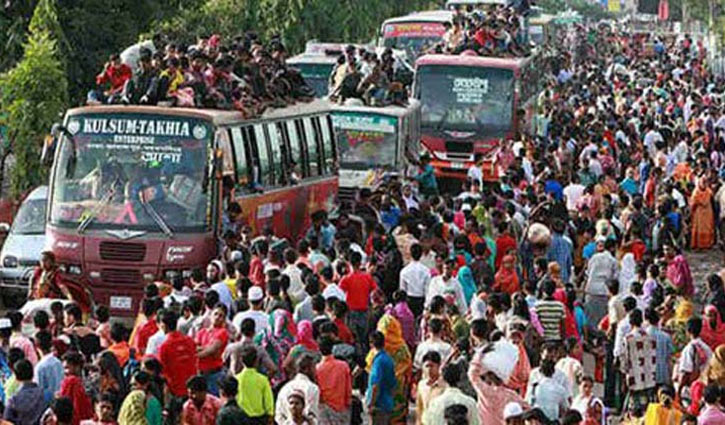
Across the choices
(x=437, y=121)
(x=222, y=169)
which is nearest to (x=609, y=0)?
(x=437, y=121)

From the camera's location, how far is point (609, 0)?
176375mm

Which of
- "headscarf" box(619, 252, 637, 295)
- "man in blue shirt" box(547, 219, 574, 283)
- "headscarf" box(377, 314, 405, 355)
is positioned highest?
"headscarf" box(377, 314, 405, 355)

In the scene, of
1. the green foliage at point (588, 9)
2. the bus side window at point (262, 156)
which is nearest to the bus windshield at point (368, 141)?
the bus side window at point (262, 156)

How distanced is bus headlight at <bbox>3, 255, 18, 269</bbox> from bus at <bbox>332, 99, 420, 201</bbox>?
725 cm

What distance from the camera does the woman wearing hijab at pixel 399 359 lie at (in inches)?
617

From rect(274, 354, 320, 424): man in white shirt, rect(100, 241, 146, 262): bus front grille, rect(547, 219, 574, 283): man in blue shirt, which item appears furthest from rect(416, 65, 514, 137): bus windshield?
rect(274, 354, 320, 424): man in white shirt

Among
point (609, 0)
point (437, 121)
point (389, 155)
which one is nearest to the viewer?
point (389, 155)

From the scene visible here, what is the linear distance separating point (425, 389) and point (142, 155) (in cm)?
818

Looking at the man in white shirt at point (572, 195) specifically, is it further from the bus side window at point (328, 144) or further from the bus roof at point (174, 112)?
the bus roof at point (174, 112)

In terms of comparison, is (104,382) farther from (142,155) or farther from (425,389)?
(142,155)

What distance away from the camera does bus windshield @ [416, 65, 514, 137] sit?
1396 inches

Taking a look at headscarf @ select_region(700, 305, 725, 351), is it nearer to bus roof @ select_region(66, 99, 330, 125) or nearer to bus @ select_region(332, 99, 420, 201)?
bus roof @ select_region(66, 99, 330, 125)

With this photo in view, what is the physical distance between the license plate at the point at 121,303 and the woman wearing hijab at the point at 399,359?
5.51 meters

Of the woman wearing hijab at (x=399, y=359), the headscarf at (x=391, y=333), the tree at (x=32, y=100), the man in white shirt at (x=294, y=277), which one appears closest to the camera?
the woman wearing hijab at (x=399, y=359)
